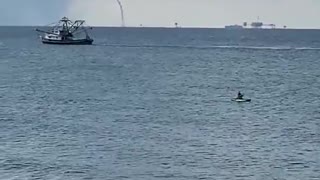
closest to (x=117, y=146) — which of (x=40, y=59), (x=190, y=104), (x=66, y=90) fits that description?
(x=190, y=104)

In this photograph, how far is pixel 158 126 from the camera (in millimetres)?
77312

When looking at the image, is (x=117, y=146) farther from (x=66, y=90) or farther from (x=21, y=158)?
(x=66, y=90)

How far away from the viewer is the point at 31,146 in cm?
6562

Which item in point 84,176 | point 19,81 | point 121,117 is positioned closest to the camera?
point 84,176

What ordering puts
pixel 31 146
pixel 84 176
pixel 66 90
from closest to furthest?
1. pixel 84 176
2. pixel 31 146
3. pixel 66 90

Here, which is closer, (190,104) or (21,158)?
(21,158)

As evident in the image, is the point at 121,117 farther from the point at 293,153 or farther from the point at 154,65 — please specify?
the point at 154,65

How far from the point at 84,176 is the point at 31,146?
11.6 metres

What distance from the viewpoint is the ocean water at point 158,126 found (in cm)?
5794

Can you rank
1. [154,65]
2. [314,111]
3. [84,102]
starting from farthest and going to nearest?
[154,65] → [84,102] → [314,111]

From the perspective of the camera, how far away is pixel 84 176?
55.3m

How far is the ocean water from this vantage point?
5794cm

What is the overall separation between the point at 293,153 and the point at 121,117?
2422 centimetres

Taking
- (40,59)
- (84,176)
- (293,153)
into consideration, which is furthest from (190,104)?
(40,59)
